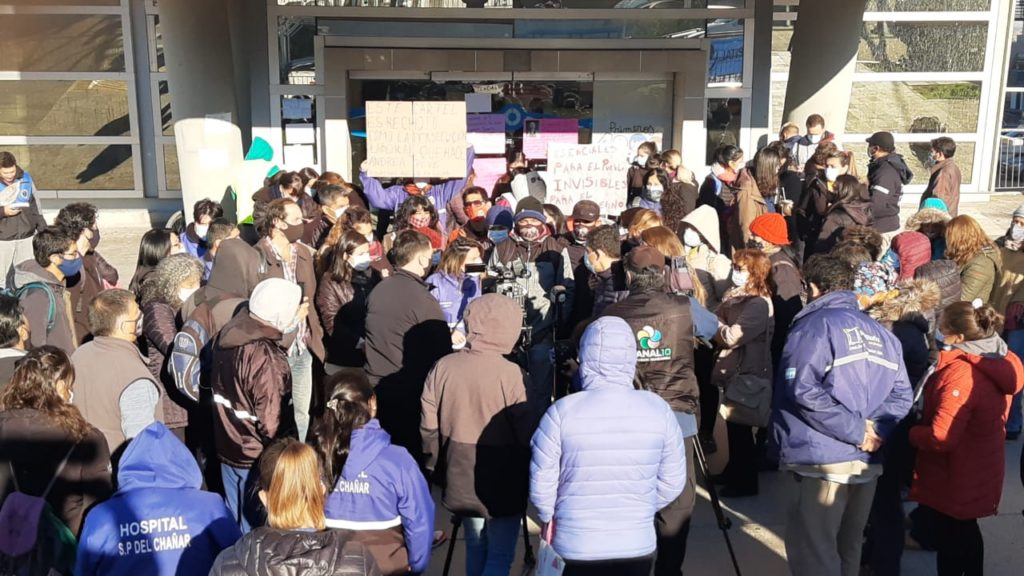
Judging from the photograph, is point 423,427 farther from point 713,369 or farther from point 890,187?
point 890,187

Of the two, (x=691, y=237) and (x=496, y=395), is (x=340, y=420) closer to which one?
(x=496, y=395)

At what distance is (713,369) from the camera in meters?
6.42

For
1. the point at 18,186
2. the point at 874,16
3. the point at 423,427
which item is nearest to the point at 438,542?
the point at 423,427

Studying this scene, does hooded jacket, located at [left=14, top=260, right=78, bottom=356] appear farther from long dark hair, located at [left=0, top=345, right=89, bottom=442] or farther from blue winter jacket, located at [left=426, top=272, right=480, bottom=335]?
blue winter jacket, located at [left=426, top=272, right=480, bottom=335]

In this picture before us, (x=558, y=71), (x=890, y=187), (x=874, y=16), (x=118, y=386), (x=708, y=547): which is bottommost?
(x=708, y=547)

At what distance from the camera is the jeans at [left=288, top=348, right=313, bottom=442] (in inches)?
269

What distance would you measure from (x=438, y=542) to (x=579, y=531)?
2194mm

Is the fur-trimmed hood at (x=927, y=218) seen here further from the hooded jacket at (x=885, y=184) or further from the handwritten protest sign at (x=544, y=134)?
the handwritten protest sign at (x=544, y=134)

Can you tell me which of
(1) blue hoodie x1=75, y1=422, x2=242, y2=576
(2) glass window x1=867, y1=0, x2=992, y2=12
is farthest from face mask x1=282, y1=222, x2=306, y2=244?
(2) glass window x1=867, y1=0, x2=992, y2=12

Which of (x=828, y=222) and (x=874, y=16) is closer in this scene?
(x=828, y=222)

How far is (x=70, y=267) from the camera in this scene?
6781mm

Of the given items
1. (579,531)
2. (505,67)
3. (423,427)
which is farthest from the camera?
(505,67)

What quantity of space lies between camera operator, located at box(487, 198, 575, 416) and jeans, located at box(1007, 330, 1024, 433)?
330 cm

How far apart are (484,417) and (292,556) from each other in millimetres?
1894
